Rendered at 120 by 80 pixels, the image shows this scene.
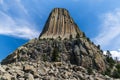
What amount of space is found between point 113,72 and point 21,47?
5306 centimetres

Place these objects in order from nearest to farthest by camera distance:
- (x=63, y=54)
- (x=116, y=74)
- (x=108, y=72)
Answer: (x=116, y=74) → (x=108, y=72) → (x=63, y=54)

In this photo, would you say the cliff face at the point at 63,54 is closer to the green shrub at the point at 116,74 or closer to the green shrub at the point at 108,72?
the green shrub at the point at 108,72

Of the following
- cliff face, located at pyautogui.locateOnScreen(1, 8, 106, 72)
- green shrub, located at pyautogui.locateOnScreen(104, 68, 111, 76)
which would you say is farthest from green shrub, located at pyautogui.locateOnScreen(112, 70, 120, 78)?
cliff face, located at pyautogui.locateOnScreen(1, 8, 106, 72)

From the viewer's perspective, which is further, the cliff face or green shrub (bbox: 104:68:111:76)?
the cliff face

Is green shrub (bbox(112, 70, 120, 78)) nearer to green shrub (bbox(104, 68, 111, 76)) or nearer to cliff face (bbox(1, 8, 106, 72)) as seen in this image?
green shrub (bbox(104, 68, 111, 76))

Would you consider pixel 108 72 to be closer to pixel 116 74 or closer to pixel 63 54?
pixel 116 74

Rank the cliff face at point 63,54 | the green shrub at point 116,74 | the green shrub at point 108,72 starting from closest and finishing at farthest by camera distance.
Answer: the green shrub at point 116,74 < the green shrub at point 108,72 < the cliff face at point 63,54

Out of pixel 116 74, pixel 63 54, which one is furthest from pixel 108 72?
pixel 63 54

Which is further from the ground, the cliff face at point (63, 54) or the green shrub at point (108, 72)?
the cliff face at point (63, 54)

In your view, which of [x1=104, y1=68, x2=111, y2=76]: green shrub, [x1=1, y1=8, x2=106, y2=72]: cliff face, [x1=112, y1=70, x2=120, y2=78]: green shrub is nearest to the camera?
[x1=112, y1=70, x2=120, y2=78]: green shrub

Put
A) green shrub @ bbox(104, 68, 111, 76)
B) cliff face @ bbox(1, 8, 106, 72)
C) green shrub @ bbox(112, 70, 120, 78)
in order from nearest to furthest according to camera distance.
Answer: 1. green shrub @ bbox(112, 70, 120, 78)
2. green shrub @ bbox(104, 68, 111, 76)
3. cliff face @ bbox(1, 8, 106, 72)

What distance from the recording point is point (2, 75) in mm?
81000

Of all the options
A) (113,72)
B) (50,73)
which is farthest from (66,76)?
(113,72)

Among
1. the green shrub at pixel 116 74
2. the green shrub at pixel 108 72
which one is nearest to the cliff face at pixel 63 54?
the green shrub at pixel 108 72
